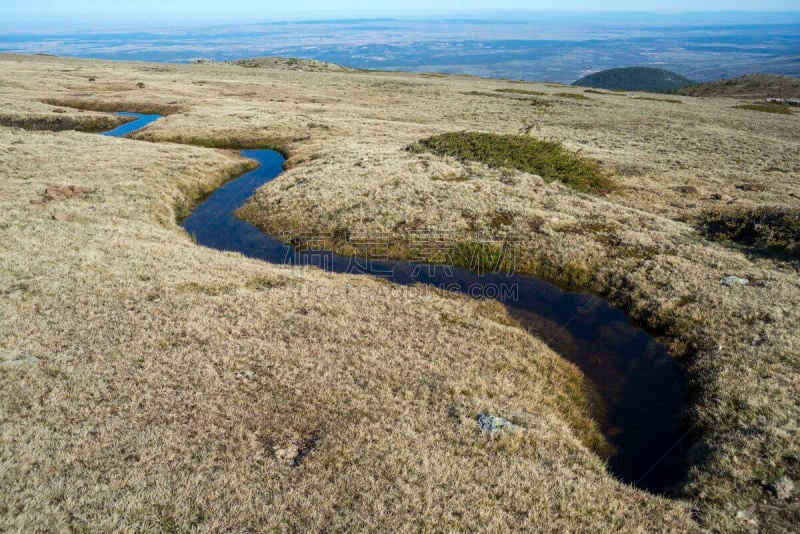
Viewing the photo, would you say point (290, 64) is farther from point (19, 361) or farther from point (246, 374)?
point (246, 374)

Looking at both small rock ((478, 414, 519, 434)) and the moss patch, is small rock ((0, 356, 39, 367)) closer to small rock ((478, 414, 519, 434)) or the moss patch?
small rock ((478, 414, 519, 434))

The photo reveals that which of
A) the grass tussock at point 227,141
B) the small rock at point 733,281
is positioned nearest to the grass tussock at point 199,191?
the grass tussock at point 227,141

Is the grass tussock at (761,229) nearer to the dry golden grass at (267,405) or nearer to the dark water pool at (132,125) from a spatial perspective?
the dry golden grass at (267,405)

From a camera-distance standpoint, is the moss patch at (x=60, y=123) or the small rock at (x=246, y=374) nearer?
the small rock at (x=246, y=374)

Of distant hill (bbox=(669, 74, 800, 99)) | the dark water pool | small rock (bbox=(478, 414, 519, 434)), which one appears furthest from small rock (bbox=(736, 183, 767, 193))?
distant hill (bbox=(669, 74, 800, 99))

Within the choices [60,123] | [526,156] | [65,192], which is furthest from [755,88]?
[60,123]
